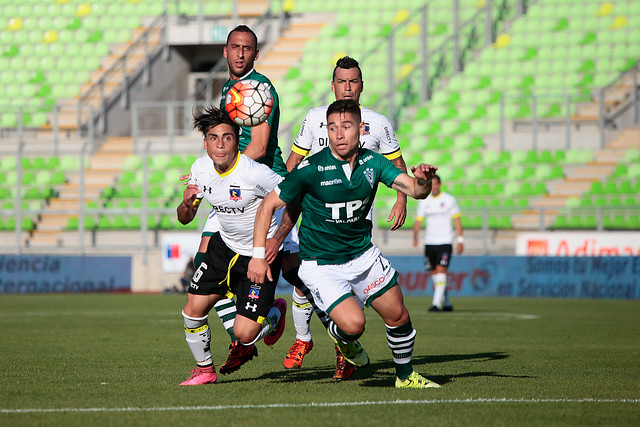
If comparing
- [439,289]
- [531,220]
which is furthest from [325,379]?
[531,220]

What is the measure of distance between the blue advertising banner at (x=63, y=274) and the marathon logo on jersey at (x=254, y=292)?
50.0 ft

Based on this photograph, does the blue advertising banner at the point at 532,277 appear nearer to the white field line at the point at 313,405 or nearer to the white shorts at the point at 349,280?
the white shorts at the point at 349,280

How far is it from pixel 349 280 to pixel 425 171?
1061mm

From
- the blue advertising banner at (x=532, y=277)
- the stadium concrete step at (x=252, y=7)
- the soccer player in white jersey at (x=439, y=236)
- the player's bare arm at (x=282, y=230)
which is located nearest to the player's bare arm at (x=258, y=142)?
the player's bare arm at (x=282, y=230)

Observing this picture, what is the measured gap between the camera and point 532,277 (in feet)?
62.8

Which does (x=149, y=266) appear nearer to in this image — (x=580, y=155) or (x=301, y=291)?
(x=580, y=155)

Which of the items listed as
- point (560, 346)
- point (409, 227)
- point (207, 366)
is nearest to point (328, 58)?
point (409, 227)

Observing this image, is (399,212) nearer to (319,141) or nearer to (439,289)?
(319,141)

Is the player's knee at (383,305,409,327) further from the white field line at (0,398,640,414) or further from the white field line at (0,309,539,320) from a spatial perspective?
the white field line at (0,309,539,320)

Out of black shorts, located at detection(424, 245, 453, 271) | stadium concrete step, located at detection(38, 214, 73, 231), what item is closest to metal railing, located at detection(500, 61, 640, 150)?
black shorts, located at detection(424, 245, 453, 271)

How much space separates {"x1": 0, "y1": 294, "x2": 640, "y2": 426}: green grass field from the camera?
5199 millimetres

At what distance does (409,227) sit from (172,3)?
1386 cm

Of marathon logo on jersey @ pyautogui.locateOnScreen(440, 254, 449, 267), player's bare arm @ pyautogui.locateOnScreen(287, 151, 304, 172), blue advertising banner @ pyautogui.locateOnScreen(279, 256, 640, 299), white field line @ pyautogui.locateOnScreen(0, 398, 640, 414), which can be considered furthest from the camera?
blue advertising banner @ pyautogui.locateOnScreen(279, 256, 640, 299)

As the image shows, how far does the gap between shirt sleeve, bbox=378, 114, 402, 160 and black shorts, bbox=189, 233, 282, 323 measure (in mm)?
1514
